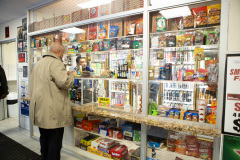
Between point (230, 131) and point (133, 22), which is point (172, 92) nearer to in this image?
point (230, 131)

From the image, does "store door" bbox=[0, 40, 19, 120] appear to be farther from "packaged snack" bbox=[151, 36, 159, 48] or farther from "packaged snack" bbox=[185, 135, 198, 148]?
"packaged snack" bbox=[185, 135, 198, 148]

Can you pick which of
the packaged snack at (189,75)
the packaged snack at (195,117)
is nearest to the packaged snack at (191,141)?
the packaged snack at (195,117)

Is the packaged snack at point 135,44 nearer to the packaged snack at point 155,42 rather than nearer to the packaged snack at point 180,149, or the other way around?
the packaged snack at point 155,42

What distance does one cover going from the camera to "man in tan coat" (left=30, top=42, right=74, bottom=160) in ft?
7.63

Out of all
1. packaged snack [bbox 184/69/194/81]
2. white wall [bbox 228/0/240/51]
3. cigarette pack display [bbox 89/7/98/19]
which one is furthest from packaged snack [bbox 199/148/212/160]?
cigarette pack display [bbox 89/7/98/19]

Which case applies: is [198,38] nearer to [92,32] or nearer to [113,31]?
[113,31]

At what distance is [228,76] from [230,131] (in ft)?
1.81

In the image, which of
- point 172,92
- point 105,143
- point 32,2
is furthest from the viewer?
point 32,2

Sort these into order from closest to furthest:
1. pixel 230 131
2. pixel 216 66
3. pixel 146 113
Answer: pixel 230 131 < pixel 216 66 < pixel 146 113

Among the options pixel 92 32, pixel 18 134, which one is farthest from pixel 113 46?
pixel 18 134

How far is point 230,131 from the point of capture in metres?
1.65

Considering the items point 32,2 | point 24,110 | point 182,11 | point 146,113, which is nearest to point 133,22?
point 182,11

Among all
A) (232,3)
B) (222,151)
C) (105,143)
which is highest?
(232,3)

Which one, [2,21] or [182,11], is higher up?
[2,21]
